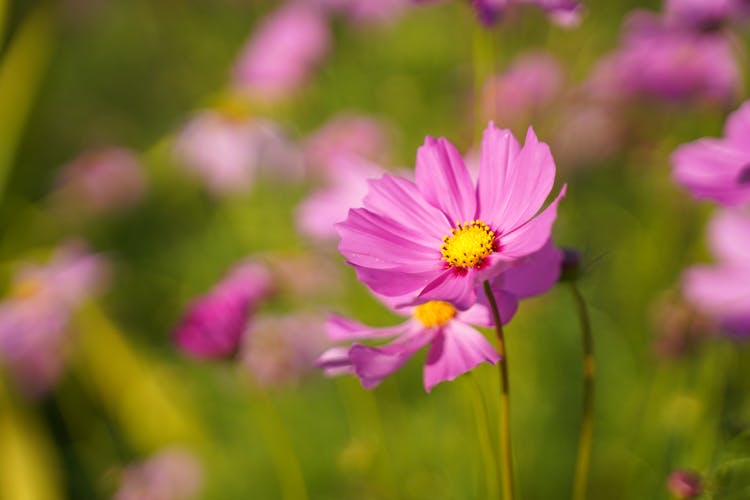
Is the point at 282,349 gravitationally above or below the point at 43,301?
below

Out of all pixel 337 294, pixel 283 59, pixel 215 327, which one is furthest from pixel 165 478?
pixel 283 59

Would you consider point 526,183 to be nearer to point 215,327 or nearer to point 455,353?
point 455,353

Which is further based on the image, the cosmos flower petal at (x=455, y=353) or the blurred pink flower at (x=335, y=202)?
the blurred pink flower at (x=335, y=202)

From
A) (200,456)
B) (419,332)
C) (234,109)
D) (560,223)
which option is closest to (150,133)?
(234,109)

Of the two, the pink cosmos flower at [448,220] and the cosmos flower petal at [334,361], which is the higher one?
the pink cosmos flower at [448,220]

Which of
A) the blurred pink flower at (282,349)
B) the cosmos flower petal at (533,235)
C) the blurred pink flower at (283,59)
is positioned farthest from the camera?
the blurred pink flower at (283,59)

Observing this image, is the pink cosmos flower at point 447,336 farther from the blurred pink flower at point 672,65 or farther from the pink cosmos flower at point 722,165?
the blurred pink flower at point 672,65

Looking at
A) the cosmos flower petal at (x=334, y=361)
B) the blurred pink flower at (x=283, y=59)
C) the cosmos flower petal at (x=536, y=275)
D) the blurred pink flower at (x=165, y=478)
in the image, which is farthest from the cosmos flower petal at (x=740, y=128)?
the blurred pink flower at (x=283, y=59)

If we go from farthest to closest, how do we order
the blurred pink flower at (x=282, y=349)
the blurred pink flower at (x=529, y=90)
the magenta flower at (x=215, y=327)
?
1. the blurred pink flower at (x=529, y=90)
2. the blurred pink flower at (x=282, y=349)
3. the magenta flower at (x=215, y=327)
